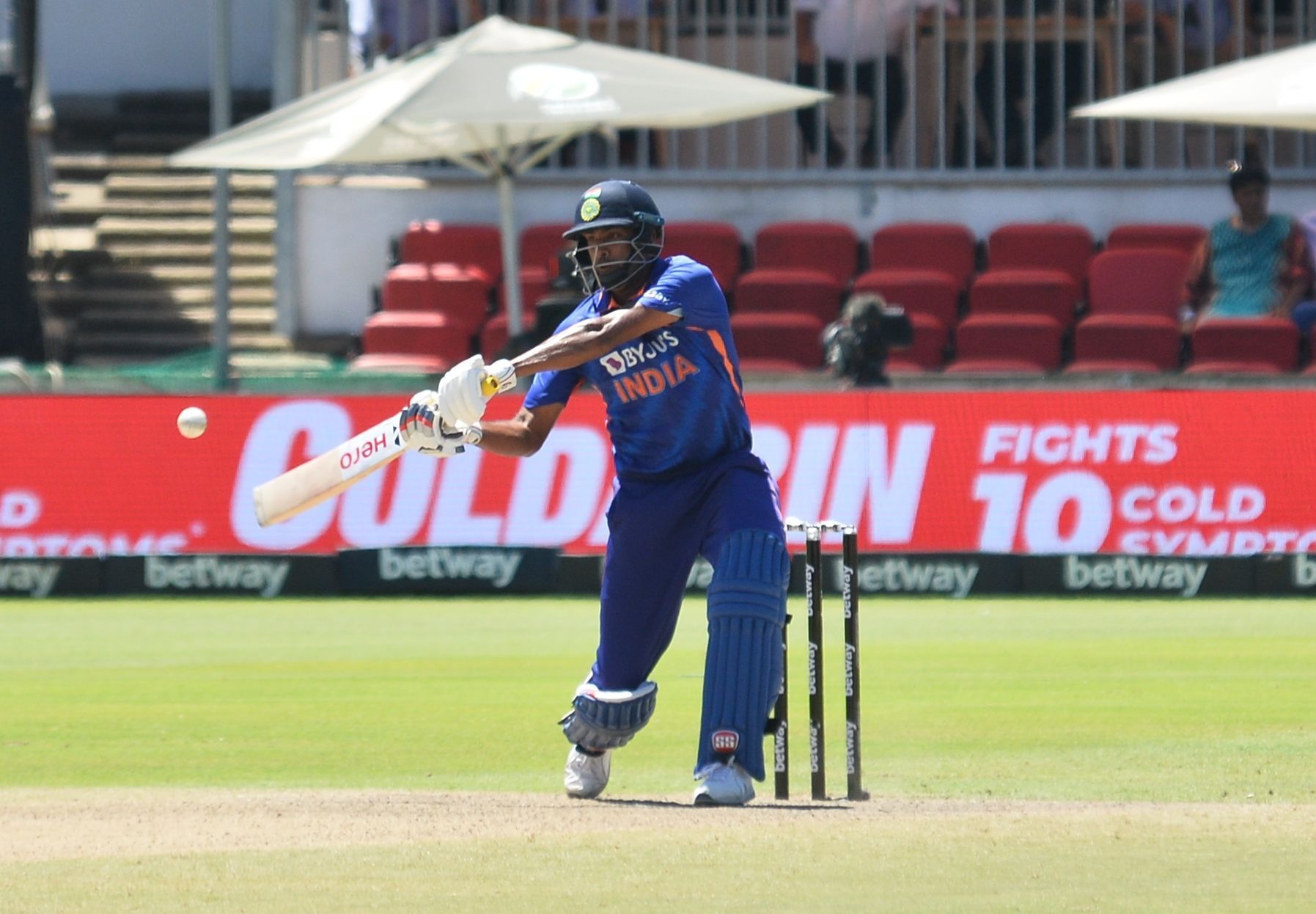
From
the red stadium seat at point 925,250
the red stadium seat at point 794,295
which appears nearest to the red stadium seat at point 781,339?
the red stadium seat at point 794,295

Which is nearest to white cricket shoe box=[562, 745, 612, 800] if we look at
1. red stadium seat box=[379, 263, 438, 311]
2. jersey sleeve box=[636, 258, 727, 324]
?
jersey sleeve box=[636, 258, 727, 324]

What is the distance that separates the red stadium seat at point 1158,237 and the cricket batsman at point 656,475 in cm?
1032

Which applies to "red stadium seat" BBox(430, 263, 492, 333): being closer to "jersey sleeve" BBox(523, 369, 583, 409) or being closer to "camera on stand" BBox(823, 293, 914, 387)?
"camera on stand" BBox(823, 293, 914, 387)

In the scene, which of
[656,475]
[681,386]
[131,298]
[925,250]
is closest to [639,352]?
[681,386]

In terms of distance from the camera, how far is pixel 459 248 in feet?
55.0

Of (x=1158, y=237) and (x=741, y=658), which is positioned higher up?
(x=1158, y=237)

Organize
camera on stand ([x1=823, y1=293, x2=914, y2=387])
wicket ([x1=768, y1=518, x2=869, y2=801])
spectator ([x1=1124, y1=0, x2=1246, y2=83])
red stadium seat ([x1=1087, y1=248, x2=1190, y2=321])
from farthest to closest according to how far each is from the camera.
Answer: spectator ([x1=1124, y1=0, x2=1246, y2=83]) → red stadium seat ([x1=1087, y1=248, x2=1190, y2=321]) → camera on stand ([x1=823, y1=293, x2=914, y2=387]) → wicket ([x1=768, y1=518, x2=869, y2=801])

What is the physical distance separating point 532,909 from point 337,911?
1.31 feet

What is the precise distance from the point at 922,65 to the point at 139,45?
724 centimetres

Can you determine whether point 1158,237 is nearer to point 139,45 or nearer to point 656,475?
point 139,45

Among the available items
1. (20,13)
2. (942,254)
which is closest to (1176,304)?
(942,254)

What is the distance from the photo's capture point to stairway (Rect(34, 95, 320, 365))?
17766mm

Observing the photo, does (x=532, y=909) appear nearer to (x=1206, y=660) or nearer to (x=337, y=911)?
(x=337, y=911)

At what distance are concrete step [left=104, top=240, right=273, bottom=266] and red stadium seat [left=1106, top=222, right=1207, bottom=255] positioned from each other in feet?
22.0
